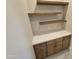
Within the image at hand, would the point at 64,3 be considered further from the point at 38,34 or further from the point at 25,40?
the point at 25,40

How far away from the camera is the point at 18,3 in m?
1.60

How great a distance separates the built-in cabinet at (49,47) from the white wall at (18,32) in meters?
0.17

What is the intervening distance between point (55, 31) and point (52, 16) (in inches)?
13.8

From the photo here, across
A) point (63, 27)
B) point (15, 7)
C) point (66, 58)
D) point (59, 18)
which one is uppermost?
point (15, 7)

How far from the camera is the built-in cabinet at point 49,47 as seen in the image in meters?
2.08

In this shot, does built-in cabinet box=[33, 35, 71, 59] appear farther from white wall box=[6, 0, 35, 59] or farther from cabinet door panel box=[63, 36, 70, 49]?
white wall box=[6, 0, 35, 59]

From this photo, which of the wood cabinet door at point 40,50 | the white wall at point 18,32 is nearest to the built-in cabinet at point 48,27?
the wood cabinet door at point 40,50

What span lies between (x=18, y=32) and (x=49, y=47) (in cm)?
91

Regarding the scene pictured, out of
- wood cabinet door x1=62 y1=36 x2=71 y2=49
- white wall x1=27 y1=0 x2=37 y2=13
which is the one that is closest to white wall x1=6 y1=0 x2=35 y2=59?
white wall x1=27 y1=0 x2=37 y2=13

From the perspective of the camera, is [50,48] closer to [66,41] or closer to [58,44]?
[58,44]

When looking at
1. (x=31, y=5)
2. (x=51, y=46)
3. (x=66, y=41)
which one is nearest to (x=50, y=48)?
(x=51, y=46)

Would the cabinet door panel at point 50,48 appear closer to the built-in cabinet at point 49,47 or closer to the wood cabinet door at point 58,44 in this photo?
the built-in cabinet at point 49,47

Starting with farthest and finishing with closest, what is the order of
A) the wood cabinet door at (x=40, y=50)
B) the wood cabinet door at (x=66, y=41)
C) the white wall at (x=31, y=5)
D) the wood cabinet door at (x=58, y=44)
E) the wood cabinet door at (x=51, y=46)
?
the wood cabinet door at (x=66, y=41) → the wood cabinet door at (x=58, y=44) → the wood cabinet door at (x=51, y=46) → the wood cabinet door at (x=40, y=50) → the white wall at (x=31, y=5)
